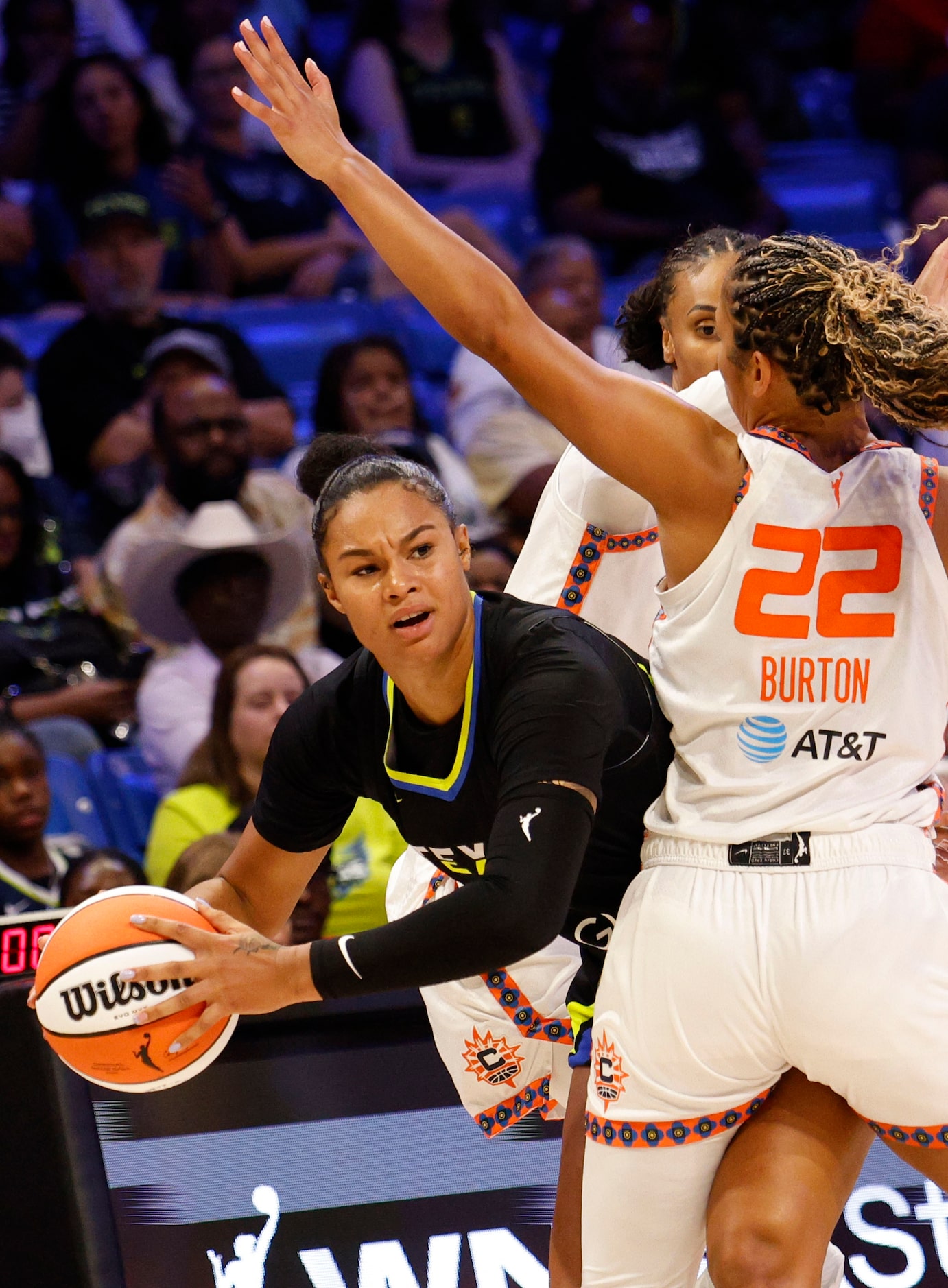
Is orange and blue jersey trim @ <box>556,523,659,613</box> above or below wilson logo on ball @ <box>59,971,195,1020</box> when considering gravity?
above

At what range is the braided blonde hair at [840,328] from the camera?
2.00 metres

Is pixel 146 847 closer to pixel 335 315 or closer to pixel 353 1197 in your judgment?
pixel 353 1197

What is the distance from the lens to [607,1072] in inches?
85.7

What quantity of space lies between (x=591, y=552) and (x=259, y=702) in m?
1.95

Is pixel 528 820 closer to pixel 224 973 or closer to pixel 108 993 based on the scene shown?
pixel 224 973

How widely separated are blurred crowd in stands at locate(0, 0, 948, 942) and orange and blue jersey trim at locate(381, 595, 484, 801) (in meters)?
1.67

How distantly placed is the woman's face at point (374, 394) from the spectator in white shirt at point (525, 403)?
31cm

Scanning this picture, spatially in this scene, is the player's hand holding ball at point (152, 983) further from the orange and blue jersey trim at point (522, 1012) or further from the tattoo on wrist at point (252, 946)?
the orange and blue jersey trim at point (522, 1012)

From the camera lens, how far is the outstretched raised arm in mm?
2066

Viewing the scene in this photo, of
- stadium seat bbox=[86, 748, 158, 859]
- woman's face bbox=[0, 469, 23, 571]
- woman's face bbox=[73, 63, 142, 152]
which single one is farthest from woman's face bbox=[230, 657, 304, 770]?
woman's face bbox=[73, 63, 142, 152]

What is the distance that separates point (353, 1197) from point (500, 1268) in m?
0.31

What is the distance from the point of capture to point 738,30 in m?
7.61

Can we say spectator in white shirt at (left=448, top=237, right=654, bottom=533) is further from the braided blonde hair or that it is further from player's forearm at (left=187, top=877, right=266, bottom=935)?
the braided blonde hair

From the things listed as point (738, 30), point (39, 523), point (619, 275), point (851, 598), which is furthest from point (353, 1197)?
point (738, 30)
